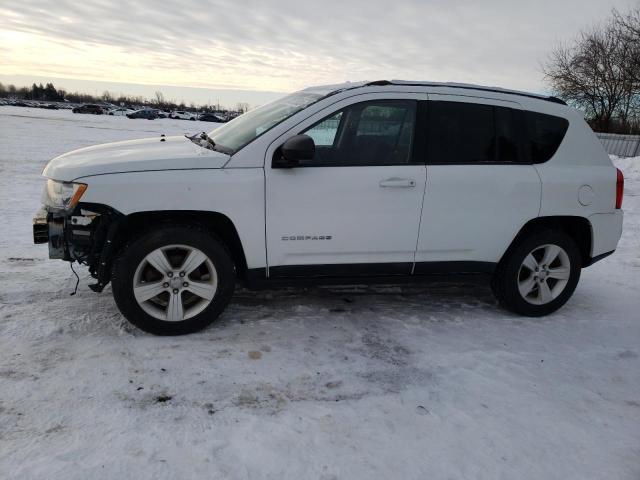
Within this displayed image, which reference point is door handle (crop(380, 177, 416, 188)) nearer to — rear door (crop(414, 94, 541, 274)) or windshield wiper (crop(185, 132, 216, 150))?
rear door (crop(414, 94, 541, 274))

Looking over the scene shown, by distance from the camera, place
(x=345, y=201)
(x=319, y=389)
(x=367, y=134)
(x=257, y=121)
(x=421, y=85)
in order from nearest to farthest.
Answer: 1. (x=319, y=389)
2. (x=345, y=201)
3. (x=367, y=134)
4. (x=421, y=85)
5. (x=257, y=121)


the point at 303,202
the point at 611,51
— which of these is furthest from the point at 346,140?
the point at 611,51

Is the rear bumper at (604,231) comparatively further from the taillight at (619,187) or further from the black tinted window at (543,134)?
the black tinted window at (543,134)

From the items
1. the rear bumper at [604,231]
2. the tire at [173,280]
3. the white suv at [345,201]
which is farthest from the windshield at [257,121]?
the rear bumper at [604,231]

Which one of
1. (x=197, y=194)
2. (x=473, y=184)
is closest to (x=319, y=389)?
(x=197, y=194)

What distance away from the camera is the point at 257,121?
14.3 ft

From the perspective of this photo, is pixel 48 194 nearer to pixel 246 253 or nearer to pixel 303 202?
pixel 246 253

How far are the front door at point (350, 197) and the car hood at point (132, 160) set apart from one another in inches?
18.8

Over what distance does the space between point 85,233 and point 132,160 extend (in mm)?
600

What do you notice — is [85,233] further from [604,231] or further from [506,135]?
[604,231]

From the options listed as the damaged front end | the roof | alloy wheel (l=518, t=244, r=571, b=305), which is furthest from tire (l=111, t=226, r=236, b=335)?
alloy wheel (l=518, t=244, r=571, b=305)

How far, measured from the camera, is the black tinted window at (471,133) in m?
4.16

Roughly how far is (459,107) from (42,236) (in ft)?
10.9

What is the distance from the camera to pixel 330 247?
13.1ft
